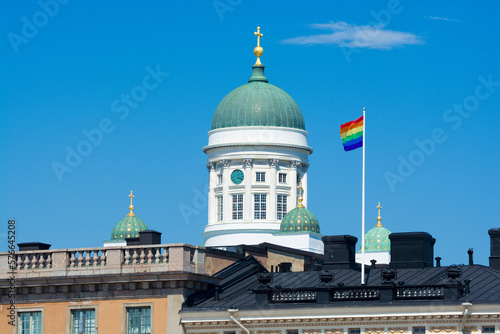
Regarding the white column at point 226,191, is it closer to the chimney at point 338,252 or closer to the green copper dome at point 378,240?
the green copper dome at point 378,240

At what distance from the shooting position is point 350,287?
5634cm

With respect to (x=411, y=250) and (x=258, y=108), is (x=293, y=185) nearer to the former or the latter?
(x=258, y=108)

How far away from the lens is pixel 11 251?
6075 cm

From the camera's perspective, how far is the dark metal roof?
5522cm

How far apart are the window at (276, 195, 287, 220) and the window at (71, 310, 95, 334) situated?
242ft

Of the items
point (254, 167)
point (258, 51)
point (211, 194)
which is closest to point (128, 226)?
point (211, 194)

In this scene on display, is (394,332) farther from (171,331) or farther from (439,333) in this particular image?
(171,331)

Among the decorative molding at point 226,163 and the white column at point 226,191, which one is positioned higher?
the decorative molding at point 226,163

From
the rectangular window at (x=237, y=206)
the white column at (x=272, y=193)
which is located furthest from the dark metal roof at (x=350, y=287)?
the rectangular window at (x=237, y=206)

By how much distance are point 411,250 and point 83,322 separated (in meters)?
13.1

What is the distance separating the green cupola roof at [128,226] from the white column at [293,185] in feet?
42.4

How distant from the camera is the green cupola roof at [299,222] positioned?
124 metres

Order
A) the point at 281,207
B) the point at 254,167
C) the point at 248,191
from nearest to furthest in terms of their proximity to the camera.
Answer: the point at 254,167, the point at 248,191, the point at 281,207

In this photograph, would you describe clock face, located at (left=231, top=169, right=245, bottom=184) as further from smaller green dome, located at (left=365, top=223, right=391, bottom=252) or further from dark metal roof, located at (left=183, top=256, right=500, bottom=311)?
dark metal roof, located at (left=183, top=256, right=500, bottom=311)
